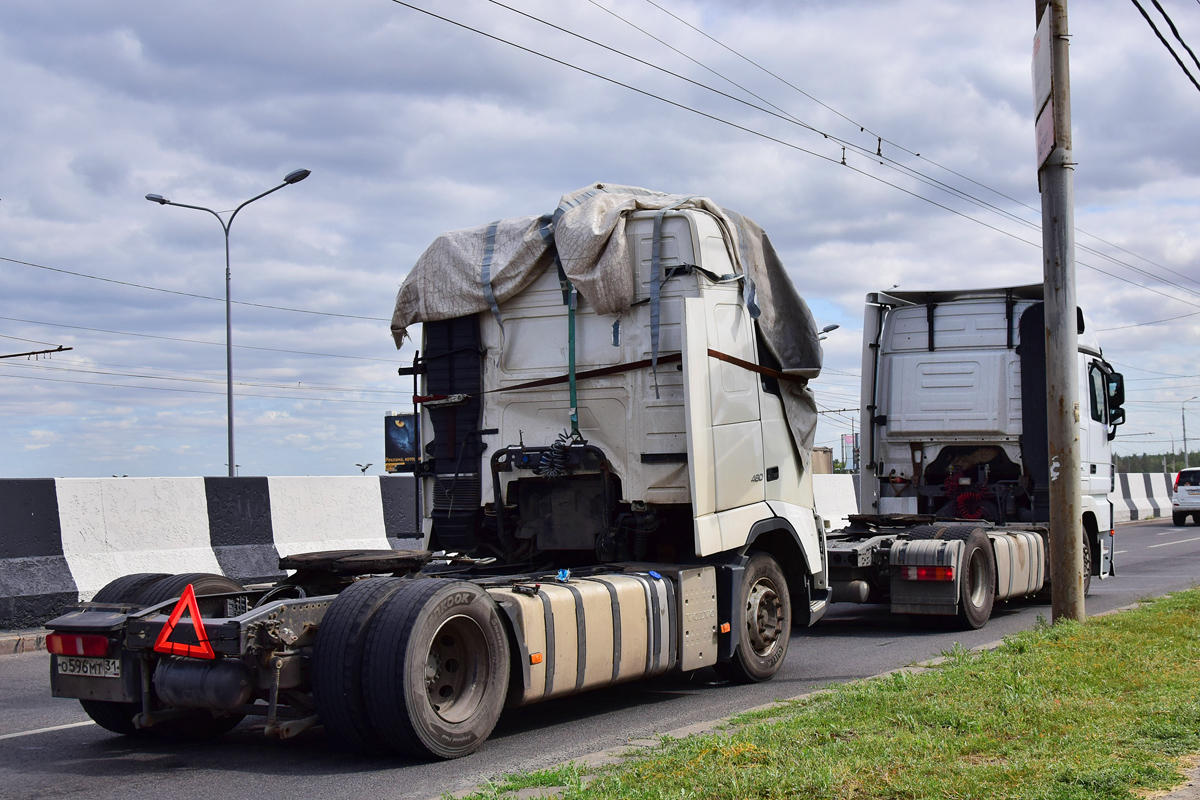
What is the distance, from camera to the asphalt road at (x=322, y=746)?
527 cm

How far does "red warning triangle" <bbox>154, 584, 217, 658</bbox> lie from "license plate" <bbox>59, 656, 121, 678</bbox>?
308 mm

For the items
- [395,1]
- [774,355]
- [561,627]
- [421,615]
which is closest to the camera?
[421,615]

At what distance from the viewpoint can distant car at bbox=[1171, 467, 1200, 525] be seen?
34.2m

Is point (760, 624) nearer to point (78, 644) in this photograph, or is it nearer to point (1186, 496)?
point (78, 644)

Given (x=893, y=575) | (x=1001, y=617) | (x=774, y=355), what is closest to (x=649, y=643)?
(x=774, y=355)

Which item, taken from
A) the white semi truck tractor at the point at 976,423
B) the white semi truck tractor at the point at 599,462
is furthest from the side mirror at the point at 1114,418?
the white semi truck tractor at the point at 599,462

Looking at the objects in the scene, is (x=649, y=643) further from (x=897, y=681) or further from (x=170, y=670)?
(x=170, y=670)

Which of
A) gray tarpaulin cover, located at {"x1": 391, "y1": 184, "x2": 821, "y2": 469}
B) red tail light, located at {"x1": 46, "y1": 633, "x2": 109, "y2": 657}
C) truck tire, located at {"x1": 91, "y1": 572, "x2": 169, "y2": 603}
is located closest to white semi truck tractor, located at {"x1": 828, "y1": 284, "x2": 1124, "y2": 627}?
gray tarpaulin cover, located at {"x1": 391, "y1": 184, "x2": 821, "y2": 469}

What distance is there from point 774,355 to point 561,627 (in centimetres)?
304

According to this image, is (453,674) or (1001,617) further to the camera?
(1001,617)

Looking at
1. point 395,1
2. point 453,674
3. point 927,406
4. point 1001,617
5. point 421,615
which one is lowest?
point 1001,617

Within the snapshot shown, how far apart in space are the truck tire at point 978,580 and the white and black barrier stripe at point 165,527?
5.33 metres

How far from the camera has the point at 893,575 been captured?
11.0 m

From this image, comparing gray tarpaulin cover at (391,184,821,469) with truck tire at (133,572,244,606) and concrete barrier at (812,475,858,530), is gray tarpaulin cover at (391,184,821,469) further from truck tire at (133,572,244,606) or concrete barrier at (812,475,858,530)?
concrete barrier at (812,475,858,530)
